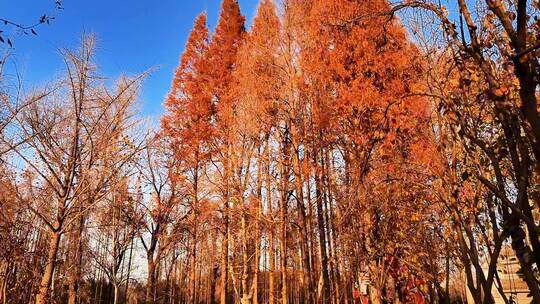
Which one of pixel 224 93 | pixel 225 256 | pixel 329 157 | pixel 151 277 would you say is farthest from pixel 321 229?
pixel 151 277

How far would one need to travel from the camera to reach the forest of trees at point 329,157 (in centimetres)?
179

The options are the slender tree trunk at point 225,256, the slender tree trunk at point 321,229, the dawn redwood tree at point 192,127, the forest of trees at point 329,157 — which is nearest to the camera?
the forest of trees at point 329,157

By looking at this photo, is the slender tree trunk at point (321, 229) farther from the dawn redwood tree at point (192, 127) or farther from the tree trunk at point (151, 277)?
the tree trunk at point (151, 277)

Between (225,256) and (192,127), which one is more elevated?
(192,127)

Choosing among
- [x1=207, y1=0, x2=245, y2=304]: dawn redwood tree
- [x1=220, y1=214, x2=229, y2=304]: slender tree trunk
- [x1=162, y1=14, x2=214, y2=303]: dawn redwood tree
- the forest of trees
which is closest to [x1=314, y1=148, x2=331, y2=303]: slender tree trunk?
the forest of trees

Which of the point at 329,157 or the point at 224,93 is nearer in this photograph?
the point at 329,157

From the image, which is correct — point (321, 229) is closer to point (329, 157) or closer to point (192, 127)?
point (329, 157)

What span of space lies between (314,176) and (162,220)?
9413 millimetres

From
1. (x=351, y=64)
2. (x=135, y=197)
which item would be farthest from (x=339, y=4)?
(x=135, y=197)

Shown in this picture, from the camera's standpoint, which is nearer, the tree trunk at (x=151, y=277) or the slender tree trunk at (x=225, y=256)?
the slender tree trunk at (x=225, y=256)

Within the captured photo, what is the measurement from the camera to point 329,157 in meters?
9.96

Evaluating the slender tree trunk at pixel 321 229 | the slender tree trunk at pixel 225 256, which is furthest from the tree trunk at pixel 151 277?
the slender tree trunk at pixel 321 229

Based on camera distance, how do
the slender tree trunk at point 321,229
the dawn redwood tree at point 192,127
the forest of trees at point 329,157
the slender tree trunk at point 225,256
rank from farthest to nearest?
the dawn redwood tree at point 192,127 → the slender tree trunk at point 225,256 → the slender tree trunk at point 321,229 → the forest of trees at point 329,157

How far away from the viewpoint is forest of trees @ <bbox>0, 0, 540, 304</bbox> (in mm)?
1794
